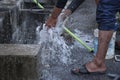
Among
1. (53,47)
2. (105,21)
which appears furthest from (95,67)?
(53,47)

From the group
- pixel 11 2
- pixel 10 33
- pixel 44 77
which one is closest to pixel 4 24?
pixel 10 33

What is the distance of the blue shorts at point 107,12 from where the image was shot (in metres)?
4.35

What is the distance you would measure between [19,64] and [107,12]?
5.05 ft

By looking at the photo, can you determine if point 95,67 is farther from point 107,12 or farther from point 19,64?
point 19,64

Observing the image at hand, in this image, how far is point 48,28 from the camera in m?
4.99

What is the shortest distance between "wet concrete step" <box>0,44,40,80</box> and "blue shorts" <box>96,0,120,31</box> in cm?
116

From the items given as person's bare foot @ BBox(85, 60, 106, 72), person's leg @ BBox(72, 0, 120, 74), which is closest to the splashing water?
person's bare foot @ BBox(85, 60, 106, 72)

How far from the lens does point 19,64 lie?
3.73 metres

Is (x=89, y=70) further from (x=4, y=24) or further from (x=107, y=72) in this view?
(x=4, y=24)

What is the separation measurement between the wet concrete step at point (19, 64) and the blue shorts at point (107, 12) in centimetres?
116

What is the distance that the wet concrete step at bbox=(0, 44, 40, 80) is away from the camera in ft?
12.2

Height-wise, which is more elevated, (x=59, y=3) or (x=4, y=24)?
(x=59, y=3)

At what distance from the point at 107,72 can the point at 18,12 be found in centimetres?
263

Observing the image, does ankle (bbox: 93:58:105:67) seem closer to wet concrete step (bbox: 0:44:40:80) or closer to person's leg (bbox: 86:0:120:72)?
person's leg (bbox: 86:0:120:72)
